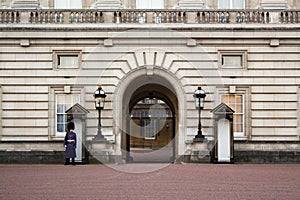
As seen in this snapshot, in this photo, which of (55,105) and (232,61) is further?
(232,61)

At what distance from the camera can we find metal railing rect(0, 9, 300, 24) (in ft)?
74.7

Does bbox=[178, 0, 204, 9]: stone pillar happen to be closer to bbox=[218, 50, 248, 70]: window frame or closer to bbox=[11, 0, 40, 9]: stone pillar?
bbox=[218, 50, 248, 70]: window frame

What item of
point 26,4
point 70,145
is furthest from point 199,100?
point 26,4

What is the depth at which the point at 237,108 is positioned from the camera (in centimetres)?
2302

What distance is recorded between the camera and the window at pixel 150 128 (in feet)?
184

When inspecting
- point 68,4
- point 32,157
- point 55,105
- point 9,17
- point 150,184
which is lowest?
point 150,184

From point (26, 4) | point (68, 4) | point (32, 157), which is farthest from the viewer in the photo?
point (68, 4)

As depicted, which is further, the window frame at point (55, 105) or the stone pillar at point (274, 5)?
the stone pillar at point (274, 5)

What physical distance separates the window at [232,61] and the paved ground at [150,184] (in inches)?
213

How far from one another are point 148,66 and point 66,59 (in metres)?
3.13

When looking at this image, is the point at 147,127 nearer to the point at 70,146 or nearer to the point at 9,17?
the point at 9,17

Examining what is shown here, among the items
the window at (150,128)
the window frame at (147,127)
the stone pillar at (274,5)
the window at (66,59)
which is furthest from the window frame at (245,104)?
the window at (150,128)

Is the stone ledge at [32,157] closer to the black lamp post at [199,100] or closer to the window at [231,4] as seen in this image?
the black lamp post at [199,100]

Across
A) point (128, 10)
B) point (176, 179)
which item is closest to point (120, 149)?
point (128, 10)
